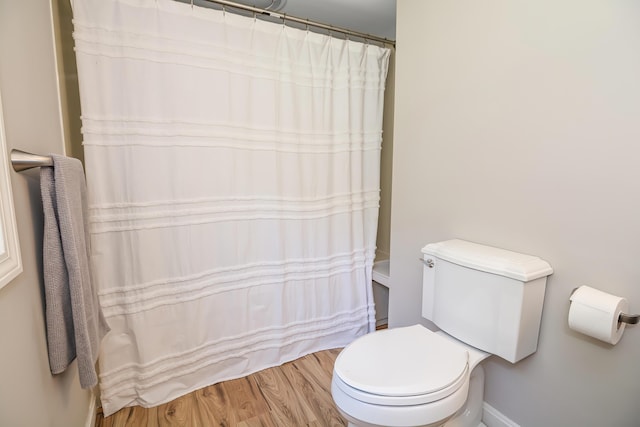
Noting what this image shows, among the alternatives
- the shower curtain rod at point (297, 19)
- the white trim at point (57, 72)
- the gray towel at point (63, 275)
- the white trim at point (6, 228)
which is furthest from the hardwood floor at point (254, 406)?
the shower curtain rod at point (297, 19)

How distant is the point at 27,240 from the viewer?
837mm

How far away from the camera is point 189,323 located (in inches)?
66.5

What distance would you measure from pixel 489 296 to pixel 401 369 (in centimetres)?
46

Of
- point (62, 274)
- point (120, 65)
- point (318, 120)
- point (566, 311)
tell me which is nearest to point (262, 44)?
point (318, 120)

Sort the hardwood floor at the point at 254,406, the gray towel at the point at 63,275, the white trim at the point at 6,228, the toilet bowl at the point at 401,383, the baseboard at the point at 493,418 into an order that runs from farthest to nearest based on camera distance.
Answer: the hardwood floor at the point at 254,406 < the baseboard at the point at 493,418 < the toilet bowl at the point at 401,383 < the gray towel at the point at 63,275 < the white trim at the point at 6,228

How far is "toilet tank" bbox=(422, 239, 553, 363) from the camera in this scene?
1173mm

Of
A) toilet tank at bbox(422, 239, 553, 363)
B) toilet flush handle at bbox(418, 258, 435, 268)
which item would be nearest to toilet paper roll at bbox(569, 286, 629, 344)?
toilet tank at bbox(422, 239, 553, 363)

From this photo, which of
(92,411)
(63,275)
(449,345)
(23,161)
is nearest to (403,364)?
(449,345)

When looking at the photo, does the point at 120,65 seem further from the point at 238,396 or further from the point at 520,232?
the point at 520,232

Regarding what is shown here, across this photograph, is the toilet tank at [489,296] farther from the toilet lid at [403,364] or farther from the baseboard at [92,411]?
the baseboard at [92,411]

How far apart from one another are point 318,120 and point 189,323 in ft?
4.47

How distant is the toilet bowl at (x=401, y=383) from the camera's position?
3.25ft

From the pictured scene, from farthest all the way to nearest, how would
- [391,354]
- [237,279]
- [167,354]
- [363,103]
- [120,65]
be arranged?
[363,103]
[237,279]
[167,354]
[120,65]
[391,354]

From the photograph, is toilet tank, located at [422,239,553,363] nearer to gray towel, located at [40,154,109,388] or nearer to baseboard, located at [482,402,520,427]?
baseboard, located at [482,402,520,427]
